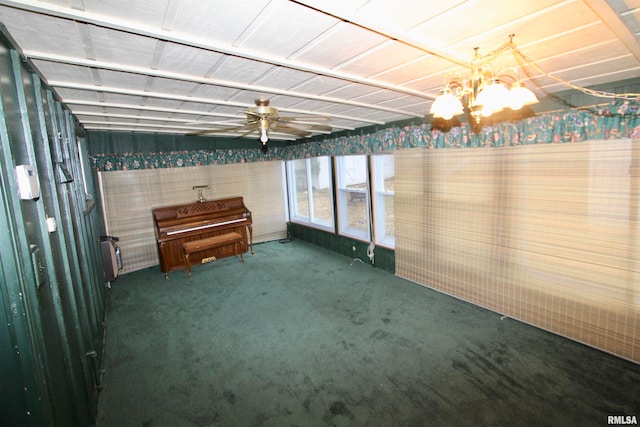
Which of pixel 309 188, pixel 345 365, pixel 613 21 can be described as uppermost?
pixel 613 21

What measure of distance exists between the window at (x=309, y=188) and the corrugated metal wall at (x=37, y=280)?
4.27 meters

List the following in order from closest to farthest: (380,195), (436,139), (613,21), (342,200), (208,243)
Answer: (613,21)
(436,139)
(380,195)
(208,243)
(342,200)

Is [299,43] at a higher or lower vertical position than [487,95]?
higher

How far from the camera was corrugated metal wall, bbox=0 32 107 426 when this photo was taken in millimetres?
1111

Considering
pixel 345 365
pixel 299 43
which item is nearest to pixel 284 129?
pixel 299 43

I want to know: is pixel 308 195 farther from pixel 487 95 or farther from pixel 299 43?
pixel 487 95

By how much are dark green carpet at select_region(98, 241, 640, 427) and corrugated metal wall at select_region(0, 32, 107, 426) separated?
2.34ft

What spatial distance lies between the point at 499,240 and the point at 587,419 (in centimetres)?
160

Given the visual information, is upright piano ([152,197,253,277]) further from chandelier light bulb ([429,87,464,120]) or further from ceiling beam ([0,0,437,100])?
chandelier light bulb ([429,87,464,120])

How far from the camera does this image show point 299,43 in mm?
1523

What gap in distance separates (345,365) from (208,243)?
3.28 m

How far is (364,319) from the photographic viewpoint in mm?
3271

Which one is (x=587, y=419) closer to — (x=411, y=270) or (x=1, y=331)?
(x=411, y=270)

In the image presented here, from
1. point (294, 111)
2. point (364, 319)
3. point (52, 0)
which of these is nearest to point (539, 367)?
point (364, 319)
